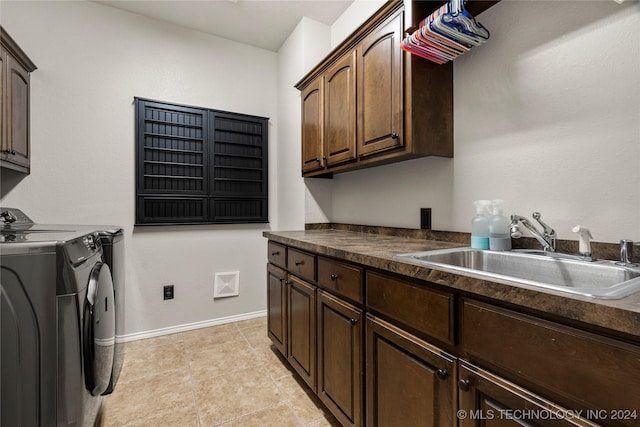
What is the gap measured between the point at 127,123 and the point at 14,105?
0.70m

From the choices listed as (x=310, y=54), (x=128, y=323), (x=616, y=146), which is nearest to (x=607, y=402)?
(x=616, y=146)

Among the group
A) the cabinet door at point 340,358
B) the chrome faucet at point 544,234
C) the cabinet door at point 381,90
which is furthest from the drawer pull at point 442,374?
the cabinet door at point 381,90

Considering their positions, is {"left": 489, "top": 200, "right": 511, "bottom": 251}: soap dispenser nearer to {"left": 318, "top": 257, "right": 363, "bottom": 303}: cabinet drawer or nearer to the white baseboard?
{"left": 318, "top": 257, "right": 363, "bottom": 303}: cabinet drawer

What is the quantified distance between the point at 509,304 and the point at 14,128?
3006 millimetres

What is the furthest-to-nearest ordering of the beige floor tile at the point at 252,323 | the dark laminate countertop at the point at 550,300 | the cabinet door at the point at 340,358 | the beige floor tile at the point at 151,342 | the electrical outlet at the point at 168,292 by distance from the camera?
the beige floor tile at the point at 252,323, the electrical outlet at the point at 168,292, the beige floor tile at the point at 151,342, the cabinet door at the point at 340,358, the dark laminate countertop at the point at 550,300

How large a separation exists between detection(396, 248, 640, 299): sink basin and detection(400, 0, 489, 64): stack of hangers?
3.21 ft

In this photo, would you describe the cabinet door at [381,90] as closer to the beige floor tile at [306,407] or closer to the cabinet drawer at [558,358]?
the cabinet drawer at [558,358]

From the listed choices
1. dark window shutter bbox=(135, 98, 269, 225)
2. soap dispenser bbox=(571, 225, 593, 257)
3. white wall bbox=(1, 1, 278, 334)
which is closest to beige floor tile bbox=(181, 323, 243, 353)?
white wall bbox=(1, 1, 278, 334)

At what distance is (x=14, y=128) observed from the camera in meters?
2.03

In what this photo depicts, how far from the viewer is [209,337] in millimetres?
2660

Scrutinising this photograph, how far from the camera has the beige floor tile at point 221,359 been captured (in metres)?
2.09

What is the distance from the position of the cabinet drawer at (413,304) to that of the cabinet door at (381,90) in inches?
31.8

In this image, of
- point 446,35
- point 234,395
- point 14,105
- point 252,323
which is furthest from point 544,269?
point 14,105

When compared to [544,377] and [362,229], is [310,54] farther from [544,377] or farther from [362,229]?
[544,377]
